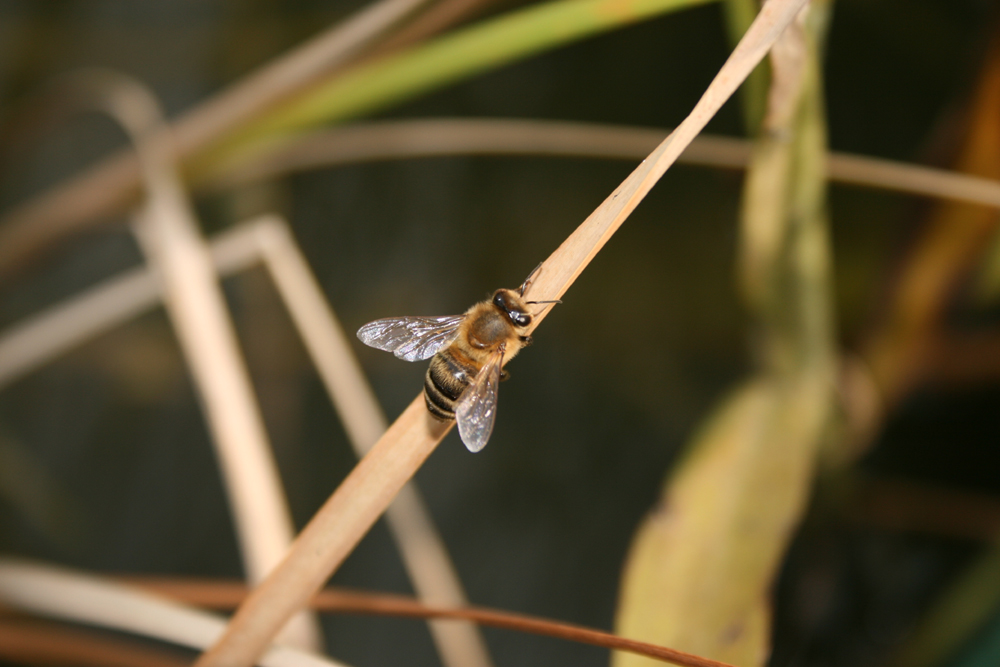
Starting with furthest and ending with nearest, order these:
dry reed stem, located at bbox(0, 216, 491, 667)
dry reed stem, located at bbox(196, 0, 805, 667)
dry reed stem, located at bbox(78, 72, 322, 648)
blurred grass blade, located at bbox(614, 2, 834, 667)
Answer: dry reed stem, located at bbox(0, 216, 491, 667) < dry reed stem, located at bbox(78, 72, 322, 648) < blurred grass blade, located at bbox(614, 2, 834, 667) < dry reed stem, located at bbox(196, 0, 805, 667)

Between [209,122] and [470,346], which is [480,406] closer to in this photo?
[470,346]

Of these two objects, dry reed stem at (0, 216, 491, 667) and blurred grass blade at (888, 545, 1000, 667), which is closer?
blurred grass blade at (888, 545, 1000, 667)

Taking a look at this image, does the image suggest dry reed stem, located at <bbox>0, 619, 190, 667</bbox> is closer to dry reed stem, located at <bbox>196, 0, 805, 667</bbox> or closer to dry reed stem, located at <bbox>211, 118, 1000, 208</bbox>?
dry reed stem, located at <bbox>196, 0, 805, 667</bbox>

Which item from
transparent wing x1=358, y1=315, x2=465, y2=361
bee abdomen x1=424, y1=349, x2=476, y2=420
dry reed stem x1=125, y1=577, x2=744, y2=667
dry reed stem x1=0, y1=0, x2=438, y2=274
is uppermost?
dry reed stem x1=0, y1=0, x2=438, y2=274

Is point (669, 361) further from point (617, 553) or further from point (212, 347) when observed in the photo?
point (212, 347)

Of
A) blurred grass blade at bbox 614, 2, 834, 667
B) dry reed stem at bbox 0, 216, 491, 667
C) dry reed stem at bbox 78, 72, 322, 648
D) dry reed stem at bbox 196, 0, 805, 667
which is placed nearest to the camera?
dry reed stem at bbox 196, 0, 805, 667

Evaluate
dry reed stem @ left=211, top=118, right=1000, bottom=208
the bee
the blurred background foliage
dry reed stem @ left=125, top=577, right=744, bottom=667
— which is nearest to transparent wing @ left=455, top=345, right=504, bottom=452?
the bee

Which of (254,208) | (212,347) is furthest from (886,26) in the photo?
(254,208)
